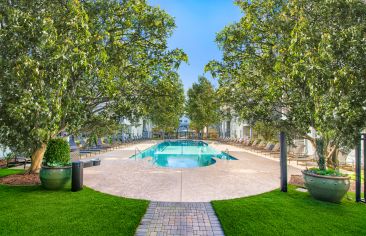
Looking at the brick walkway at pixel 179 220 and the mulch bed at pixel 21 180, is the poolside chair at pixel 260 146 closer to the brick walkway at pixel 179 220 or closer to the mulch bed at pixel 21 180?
the brick walkway at pixel 179 220

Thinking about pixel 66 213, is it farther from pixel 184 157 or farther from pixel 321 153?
pixel 184 157

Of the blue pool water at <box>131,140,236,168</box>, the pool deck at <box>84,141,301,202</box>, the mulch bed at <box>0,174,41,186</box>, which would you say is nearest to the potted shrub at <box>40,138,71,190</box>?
the pool deck at <box>84,141,301,202</box>

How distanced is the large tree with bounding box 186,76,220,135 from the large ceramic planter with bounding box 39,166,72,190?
3166 centimetres

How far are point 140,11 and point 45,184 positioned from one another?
24.7 ft

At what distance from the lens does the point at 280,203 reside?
6273 mm

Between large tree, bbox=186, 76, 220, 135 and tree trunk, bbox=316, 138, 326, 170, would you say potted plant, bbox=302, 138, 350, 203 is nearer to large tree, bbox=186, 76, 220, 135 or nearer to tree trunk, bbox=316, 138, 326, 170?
tree trunk, bbox=316, 138, 326, 170

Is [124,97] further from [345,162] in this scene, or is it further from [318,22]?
[345,162]

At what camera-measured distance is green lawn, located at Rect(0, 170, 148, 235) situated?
15.3 feet

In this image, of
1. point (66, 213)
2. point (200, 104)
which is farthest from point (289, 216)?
point (200, 104)

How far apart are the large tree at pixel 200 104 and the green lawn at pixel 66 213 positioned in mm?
32103

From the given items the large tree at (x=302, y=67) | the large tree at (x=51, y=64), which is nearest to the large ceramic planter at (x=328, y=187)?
the large tree at (x=302, y=67)

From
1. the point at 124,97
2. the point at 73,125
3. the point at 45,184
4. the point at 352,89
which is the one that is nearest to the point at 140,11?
the point at 124,97

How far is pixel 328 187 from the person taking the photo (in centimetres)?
619

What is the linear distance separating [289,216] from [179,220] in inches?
103
